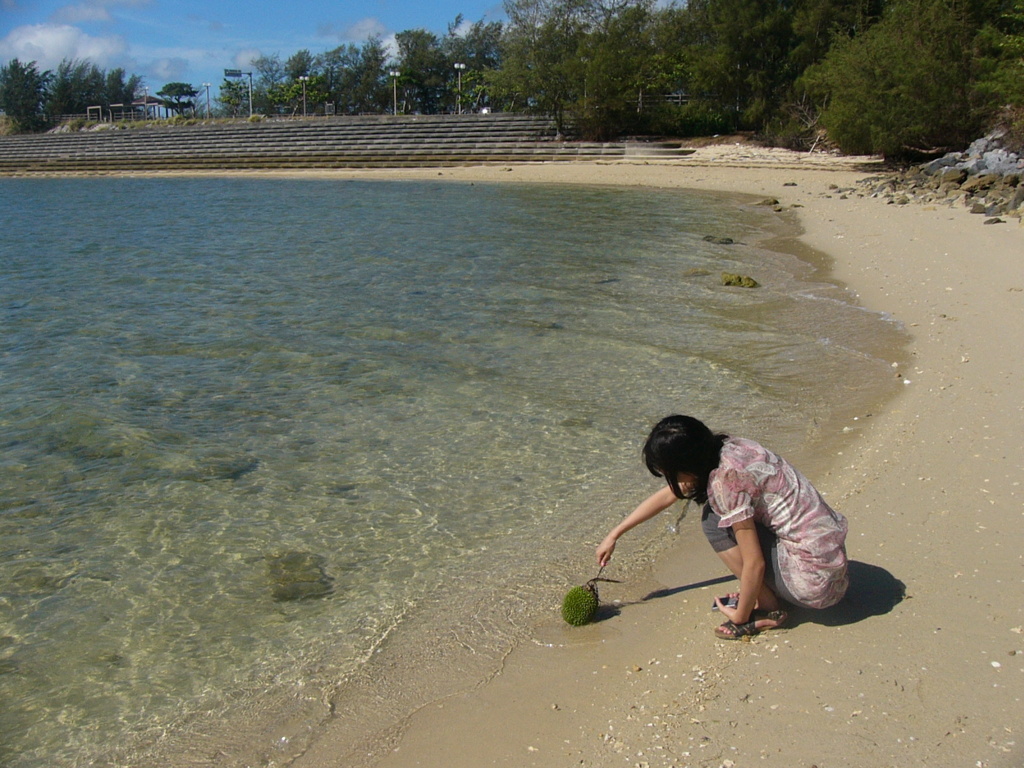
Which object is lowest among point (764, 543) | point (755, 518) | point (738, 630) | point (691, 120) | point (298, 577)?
point (298, 577)

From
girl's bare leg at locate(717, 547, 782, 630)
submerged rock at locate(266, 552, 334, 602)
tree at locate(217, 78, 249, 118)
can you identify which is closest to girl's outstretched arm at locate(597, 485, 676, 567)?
girl's bare leg at locate(717, 547, 782, 630)

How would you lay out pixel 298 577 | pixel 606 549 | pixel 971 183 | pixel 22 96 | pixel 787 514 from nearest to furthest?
pixel 787 514 → pixel 606 549 → pixel 298 577 → pixel 971 183 → pixel 22 96

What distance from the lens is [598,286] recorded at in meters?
12.2

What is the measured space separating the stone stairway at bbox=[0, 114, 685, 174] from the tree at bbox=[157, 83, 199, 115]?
30.5 meters

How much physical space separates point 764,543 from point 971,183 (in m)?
18.7

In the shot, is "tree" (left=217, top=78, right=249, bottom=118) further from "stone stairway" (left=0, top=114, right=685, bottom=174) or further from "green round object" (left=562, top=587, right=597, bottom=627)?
"green round object" (left=562, top=587, right=597, bottom=627)

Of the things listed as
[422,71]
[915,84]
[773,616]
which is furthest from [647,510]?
[422,71]

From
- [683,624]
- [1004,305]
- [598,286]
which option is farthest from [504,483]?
[598,286]

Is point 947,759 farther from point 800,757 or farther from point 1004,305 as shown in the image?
point 1004,305

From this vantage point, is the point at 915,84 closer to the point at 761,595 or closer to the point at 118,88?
the point at 761,595

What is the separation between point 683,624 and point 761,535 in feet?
1.89

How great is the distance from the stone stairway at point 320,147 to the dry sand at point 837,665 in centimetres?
3705

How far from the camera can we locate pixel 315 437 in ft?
20.9

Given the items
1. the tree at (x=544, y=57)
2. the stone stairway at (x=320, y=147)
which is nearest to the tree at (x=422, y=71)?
the stone stairway at (x=320, y=147)
